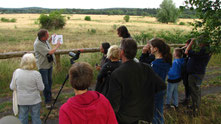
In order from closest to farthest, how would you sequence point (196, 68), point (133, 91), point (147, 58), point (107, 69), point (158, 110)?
point (133, 91)
point (107, 69)
point (158, 110)
point (147, 58)
point (196, 68)

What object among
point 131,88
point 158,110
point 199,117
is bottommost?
point 199,117

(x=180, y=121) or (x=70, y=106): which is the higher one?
(x=70, y=106)

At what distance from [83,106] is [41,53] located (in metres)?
3.01

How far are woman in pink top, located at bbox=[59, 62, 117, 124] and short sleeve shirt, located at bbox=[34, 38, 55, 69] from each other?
2.77 metres

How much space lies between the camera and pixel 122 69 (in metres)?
2.42

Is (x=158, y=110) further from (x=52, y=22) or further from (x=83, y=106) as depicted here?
(x=52, y=22)

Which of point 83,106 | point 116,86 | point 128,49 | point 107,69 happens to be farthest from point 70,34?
point 83,106

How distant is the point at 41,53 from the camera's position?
14.7 ft

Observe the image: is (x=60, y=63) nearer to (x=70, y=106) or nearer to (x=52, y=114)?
(x=52, y=114)

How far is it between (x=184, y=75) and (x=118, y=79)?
2.90 metres

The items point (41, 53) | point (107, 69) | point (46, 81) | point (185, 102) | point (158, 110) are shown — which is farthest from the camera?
point (185, 102)

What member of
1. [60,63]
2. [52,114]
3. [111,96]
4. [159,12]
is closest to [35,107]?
[52,114]

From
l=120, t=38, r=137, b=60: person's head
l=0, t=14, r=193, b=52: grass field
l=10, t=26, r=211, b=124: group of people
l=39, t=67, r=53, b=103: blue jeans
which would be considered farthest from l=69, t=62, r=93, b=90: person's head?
l=0, t=14, r=193, b=52: grass field

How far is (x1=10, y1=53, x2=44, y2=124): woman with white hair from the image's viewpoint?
322 centimetres
